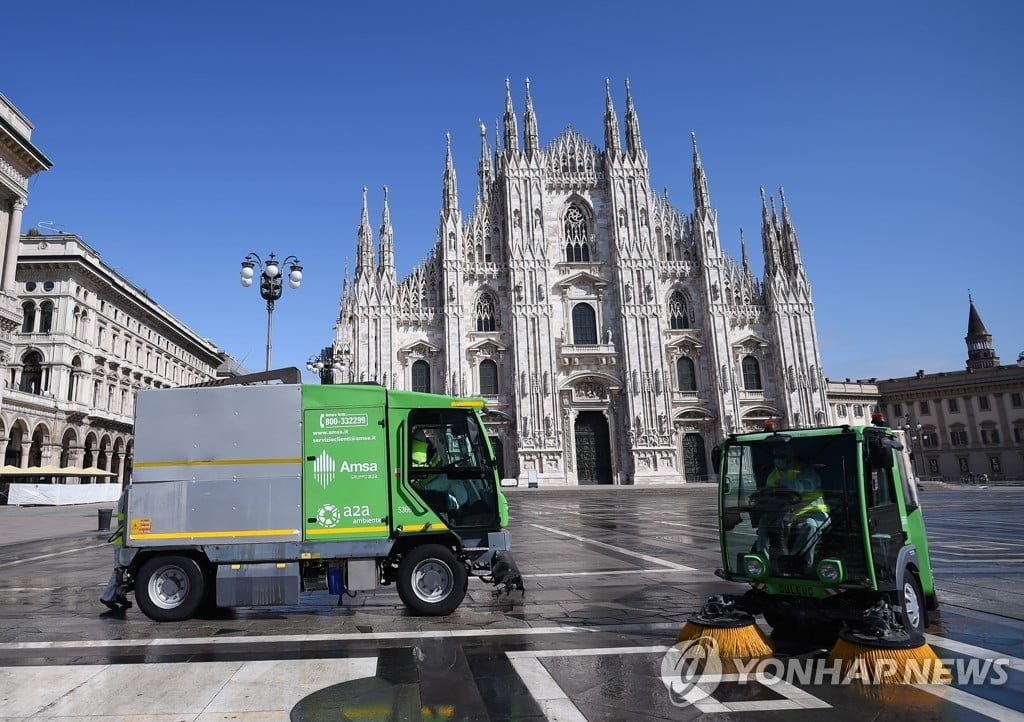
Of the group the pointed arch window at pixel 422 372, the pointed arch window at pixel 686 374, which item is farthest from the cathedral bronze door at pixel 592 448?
the pointed arch window at pixel 422 372

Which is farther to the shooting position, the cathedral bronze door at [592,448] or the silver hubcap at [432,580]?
the cathedral bronze door at [592,448]

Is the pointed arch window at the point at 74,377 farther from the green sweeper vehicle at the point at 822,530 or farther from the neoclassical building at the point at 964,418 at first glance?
the neoclassical building at the point at 964,418

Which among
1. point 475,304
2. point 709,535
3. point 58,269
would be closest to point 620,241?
point 475,304

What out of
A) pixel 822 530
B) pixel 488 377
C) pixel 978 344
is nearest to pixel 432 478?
pixel 822 530

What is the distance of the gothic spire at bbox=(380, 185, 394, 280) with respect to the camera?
3922cm

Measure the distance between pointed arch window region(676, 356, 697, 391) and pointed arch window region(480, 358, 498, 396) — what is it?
11.9 metres

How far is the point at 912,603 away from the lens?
5.55 metres

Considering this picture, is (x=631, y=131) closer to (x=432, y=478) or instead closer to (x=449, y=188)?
(x=449, y=188)

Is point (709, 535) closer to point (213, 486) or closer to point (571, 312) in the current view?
point (213, 486)

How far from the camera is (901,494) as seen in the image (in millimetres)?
5816

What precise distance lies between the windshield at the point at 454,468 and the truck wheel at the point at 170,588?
2687 millimetres

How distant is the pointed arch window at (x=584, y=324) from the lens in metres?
40.4

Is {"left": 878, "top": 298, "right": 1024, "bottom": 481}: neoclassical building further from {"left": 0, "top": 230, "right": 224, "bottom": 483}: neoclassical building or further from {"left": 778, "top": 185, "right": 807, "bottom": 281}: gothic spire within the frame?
{"left": 0, "top": 230, "right": 224, "bottom": 483}: neoclassical building

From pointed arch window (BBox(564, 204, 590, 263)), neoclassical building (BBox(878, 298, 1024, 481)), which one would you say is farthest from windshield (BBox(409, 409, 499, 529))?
neoclassical building (BBox(878, 298, 1024, 481))
